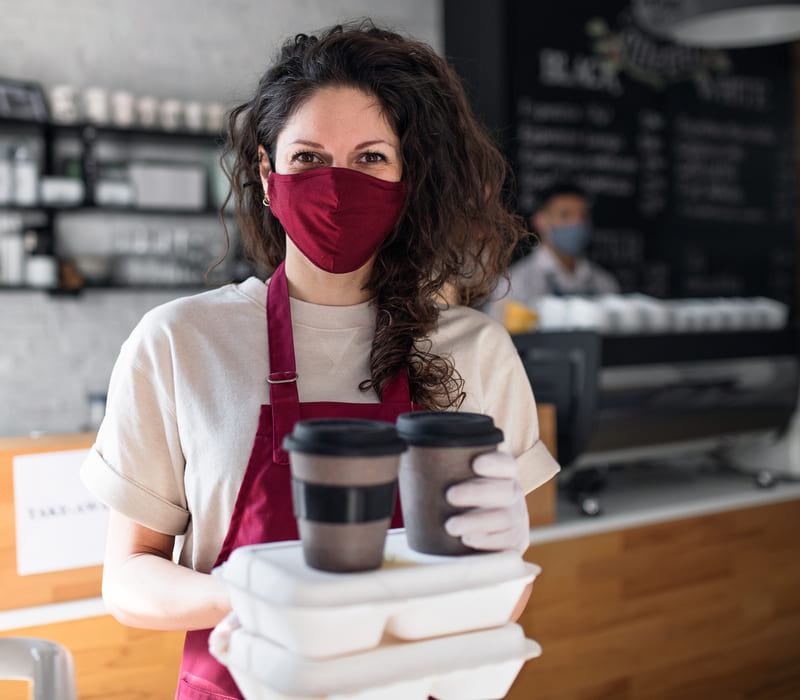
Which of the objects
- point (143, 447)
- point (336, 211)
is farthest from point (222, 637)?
point (336, 211)

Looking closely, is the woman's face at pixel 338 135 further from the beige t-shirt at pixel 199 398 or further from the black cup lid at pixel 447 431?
the black cup lid at pixel 447 431

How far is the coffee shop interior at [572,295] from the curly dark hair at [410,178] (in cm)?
24

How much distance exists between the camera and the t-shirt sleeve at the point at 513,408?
47.5 inches

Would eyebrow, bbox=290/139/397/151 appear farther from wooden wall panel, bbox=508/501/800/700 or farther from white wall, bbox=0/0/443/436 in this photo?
white wall, bbox=0/0/443/436

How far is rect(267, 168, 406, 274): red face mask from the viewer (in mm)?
1069

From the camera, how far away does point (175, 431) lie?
1057 mm

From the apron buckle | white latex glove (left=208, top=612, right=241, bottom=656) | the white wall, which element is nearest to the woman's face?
the apron buckle

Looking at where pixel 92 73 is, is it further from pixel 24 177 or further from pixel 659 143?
pixel 659 143

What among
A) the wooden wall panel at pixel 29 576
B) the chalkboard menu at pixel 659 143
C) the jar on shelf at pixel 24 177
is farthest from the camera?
the chalkboard menu at pixel 659 143

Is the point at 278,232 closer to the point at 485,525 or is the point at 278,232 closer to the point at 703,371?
the point at 485,525

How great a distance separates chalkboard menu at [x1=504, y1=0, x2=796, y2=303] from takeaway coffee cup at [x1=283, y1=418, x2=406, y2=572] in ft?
12.1

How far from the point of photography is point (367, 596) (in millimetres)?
629

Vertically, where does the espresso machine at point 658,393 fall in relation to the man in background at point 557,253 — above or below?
below

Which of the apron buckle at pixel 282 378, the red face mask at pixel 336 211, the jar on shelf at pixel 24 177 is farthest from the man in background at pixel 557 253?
the apron buckle at pixel 282 378
